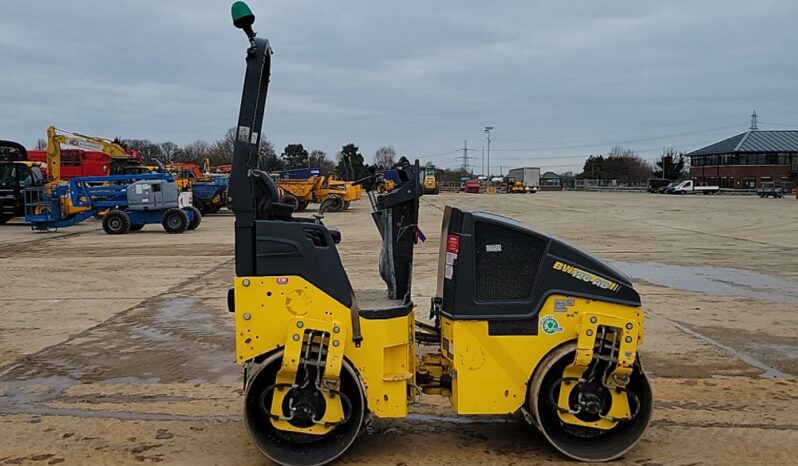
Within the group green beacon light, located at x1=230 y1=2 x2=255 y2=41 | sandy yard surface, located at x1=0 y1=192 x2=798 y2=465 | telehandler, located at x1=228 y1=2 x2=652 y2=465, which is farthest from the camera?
sandy yard surface, located at x1=0 y1=192 x2=798 y2=465

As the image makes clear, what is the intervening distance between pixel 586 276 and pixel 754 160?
89943mm

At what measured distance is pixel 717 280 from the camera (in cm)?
1213

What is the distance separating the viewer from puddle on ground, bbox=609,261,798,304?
10.8m

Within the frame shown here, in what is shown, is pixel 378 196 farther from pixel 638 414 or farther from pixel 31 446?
pixel 31 446

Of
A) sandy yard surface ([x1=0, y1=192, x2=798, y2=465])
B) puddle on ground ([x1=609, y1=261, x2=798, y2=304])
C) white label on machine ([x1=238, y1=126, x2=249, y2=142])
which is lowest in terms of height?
sandy yard surface ([x1=0, y1=192, x2=798, y2=465])

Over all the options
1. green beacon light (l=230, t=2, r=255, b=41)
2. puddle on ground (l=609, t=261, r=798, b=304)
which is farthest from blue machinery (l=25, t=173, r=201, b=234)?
green beacon light (l=230, t=2, r=255, b=41)

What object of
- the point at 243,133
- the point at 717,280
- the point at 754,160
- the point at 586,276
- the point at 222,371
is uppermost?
the point at 754,160

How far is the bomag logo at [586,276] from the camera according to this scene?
173 inches

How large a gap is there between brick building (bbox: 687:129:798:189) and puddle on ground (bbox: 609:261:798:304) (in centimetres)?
7555

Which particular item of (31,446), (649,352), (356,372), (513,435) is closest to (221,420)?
(31,446)

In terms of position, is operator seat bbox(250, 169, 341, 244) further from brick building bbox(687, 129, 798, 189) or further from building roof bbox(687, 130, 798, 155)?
building roof bbox(687, 130, 798, 155)

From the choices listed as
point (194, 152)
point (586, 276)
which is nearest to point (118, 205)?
point (586, 276)

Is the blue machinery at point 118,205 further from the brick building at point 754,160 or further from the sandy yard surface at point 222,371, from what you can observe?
the brick building at point 754,160

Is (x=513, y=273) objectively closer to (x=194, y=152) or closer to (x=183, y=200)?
(x=183, y=200)
